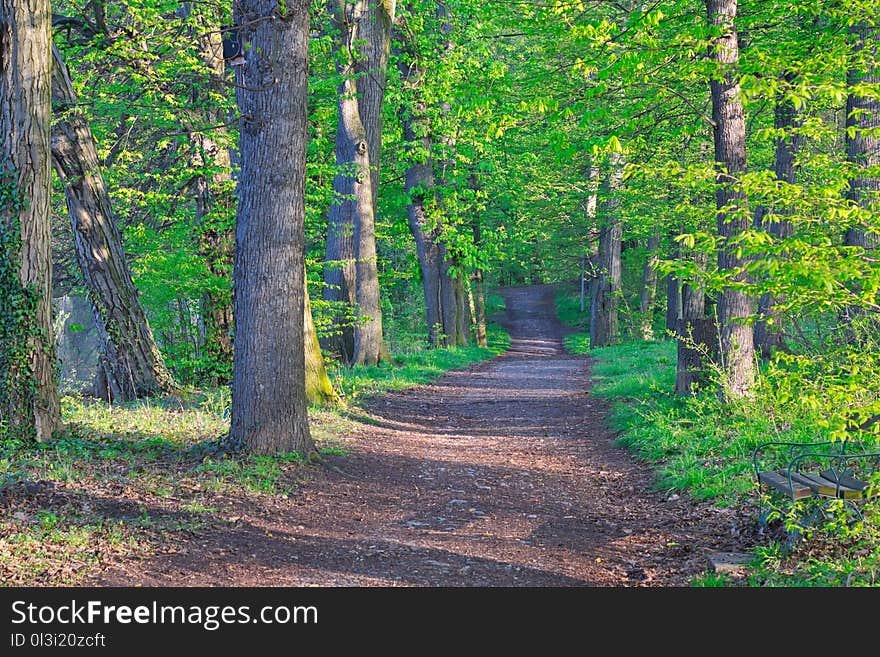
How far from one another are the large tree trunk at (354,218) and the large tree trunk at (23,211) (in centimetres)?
776

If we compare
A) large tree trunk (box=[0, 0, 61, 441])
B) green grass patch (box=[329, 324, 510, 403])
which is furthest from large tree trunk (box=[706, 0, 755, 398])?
large tree trunk (box=[0, 0, 61, 441])

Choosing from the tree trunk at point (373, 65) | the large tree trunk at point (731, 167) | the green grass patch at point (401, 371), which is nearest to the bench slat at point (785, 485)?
the large tree trunk at point (731, 167)

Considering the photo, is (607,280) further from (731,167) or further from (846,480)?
(846,480)

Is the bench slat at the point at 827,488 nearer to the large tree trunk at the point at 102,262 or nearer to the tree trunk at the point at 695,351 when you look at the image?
the tree trunk at the point at 695,351

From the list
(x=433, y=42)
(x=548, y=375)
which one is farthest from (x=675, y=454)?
(x=433, y=42)

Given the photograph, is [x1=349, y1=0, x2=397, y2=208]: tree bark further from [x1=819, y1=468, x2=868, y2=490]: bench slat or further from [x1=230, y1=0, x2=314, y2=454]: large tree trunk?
[x1=819, y1=468, x2=868, y2=490]: bench slat

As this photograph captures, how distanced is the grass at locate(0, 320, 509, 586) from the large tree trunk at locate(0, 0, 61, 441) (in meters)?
0.65

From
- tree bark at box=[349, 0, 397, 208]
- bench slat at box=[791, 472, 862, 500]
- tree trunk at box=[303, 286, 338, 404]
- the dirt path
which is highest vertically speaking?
tree bark at box=[349, 0, 397, 208]

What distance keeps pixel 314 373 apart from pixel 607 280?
1829cm

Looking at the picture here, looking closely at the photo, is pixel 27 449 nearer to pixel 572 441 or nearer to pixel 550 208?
pixel 572 441

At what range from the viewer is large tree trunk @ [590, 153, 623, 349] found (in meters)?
26.9

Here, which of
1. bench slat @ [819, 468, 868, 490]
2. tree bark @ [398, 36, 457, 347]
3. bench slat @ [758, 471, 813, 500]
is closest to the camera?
bench slat @ [819, 468, 868, 490]

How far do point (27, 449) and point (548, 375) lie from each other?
14.9 metres

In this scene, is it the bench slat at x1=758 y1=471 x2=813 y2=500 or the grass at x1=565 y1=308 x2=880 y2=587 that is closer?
the grass at x1=565 y1=308 x2=880 y2=587
